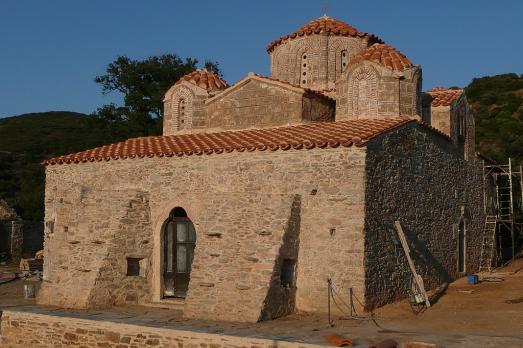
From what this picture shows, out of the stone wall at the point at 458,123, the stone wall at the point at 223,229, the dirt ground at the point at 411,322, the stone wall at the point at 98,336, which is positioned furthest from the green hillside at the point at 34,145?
the stone wall at the point at 98,336

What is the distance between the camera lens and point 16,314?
11773 mm

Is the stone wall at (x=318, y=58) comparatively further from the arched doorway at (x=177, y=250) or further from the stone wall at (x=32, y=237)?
the stone wall at (x=32, y=237)

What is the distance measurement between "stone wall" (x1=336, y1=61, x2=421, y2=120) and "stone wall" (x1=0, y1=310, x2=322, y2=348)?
25.6 ft

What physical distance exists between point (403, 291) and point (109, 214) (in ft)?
22.4

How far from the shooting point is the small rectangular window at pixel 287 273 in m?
11.6

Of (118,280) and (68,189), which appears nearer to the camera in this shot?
(118,280)

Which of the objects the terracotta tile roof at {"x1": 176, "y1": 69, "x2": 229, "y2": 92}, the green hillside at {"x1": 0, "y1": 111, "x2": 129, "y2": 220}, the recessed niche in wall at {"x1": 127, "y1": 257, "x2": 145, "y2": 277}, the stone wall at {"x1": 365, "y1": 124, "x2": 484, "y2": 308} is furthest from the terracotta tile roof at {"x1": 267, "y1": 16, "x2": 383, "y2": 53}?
the green hillside at {"x1": 0, "y1": 111, "x2": 129, "y2": 220}

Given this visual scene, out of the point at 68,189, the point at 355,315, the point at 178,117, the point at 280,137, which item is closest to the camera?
the point at 355,315

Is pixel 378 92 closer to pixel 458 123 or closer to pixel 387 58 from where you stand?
pixel 387 58

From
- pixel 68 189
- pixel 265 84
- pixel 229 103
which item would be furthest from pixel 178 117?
pixel 68 189

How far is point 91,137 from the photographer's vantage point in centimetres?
4669

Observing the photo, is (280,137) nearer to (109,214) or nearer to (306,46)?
(109,214)

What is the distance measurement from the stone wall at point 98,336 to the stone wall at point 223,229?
1.38 metres

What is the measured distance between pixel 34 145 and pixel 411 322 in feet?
176
